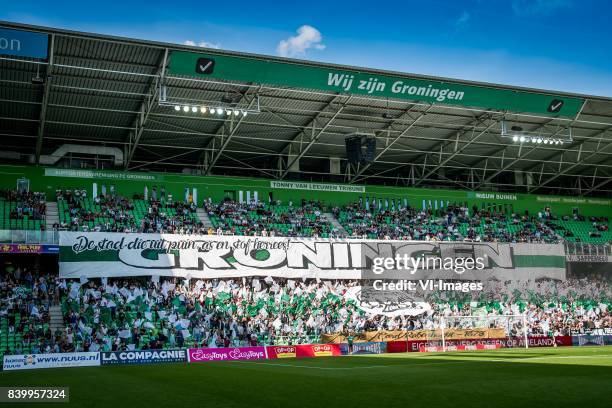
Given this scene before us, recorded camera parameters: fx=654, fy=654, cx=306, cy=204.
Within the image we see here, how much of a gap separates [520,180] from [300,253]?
86.4 ft

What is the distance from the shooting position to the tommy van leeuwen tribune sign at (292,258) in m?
39.2

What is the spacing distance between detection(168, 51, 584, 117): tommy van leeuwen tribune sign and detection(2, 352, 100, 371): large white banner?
15777 mm

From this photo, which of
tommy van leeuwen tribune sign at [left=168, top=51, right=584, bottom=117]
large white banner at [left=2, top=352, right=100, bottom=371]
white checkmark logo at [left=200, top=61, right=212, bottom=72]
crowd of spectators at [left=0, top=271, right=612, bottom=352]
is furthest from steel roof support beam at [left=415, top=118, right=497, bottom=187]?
large white banner at [left=2, top=352, right=100, bottom=371]

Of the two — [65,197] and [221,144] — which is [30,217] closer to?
A: [65,197]

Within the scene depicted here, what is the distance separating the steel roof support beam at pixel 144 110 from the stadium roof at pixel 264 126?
5.2 inches

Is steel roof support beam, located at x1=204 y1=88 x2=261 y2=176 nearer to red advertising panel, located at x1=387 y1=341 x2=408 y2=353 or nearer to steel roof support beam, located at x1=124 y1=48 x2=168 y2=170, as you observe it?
steel roof support beam, located at x1=124 y1=48 x2=168 y2=170

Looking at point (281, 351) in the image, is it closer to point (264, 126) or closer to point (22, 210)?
point (264, 126)

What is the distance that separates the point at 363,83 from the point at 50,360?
2341 cm

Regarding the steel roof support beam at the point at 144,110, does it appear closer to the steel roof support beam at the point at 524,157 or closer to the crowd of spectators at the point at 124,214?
the crowd of spectators at the point at 124,214

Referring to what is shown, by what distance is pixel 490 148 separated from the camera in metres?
53.9

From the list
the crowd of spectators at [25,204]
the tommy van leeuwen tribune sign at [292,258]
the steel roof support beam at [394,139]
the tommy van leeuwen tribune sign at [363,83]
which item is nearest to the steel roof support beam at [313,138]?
the tommy van leeuwen tribune sign at [363,83]

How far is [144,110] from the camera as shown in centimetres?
4084

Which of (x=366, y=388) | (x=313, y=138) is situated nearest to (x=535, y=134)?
(x=313, y=138)

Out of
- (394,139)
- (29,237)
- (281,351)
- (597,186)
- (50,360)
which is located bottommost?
(281,351)
